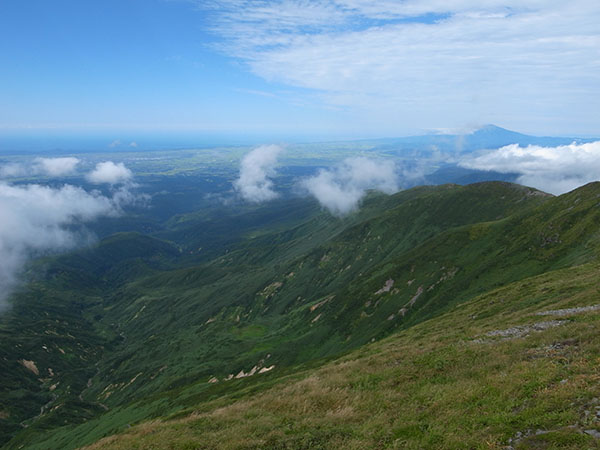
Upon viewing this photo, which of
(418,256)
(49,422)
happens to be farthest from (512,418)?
(49,422)

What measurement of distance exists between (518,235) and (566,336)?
13291 centimetres

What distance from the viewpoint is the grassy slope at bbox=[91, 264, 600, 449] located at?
17938mm

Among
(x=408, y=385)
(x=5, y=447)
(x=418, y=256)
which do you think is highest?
(x=408, y=385)

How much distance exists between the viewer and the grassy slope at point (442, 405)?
58.9 feet

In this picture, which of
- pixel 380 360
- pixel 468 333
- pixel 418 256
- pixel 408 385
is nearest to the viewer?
pixel 408 385

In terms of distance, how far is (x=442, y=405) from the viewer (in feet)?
75.4

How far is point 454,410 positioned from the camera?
21688 millimetres

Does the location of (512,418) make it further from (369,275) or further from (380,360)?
(369,275)

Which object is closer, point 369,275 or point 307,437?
point 307,437

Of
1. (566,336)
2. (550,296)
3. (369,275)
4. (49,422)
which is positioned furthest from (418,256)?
(49,422)

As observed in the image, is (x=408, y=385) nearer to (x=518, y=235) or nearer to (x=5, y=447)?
(x=518, y=235)

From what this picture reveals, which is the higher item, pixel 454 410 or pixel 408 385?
pixel 454 410

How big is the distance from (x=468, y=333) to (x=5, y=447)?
856ft

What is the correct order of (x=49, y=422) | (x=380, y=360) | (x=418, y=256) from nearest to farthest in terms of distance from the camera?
(x=380, y=360), (x=418, y=256), (x=49, y=422)
